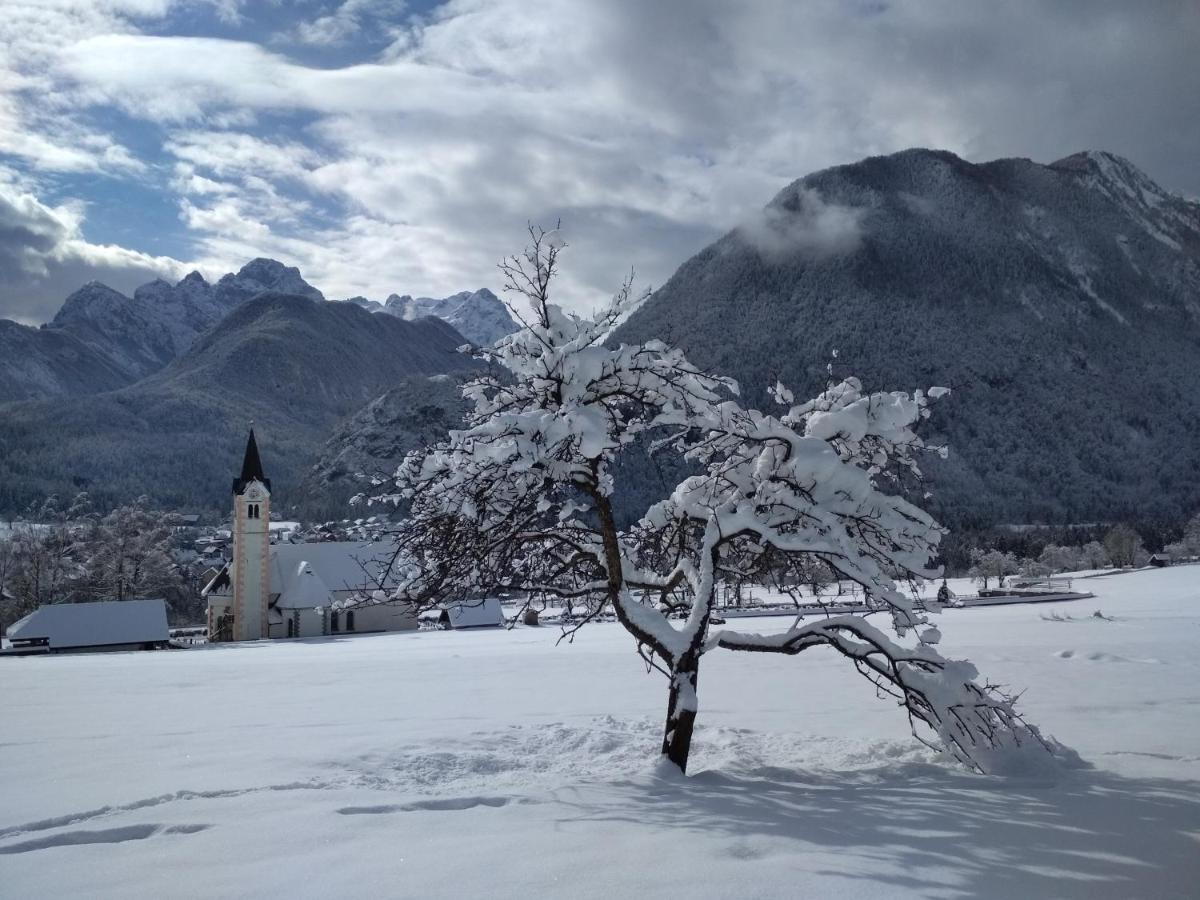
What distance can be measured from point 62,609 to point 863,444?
4953 cm

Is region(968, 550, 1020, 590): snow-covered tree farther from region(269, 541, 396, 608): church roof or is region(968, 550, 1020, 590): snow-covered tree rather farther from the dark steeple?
the dark steeple

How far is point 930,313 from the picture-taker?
190750 millimetres

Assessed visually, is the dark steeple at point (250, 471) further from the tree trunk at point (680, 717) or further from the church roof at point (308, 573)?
the tree trunk at point (680, 717)

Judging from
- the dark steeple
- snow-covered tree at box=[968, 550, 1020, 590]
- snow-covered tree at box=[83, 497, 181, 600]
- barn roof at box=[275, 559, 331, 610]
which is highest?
the dark steeple

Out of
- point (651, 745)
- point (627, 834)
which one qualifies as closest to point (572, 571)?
point (651, 745)

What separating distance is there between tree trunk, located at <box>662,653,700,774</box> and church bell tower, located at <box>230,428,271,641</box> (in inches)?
2089

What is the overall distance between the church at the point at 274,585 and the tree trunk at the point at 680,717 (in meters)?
49.2

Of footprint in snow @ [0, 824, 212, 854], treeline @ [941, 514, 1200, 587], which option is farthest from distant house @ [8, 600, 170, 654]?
treeline @ [941, 514, 1200, 587]

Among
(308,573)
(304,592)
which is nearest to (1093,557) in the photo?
(308,573)

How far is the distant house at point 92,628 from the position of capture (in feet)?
144

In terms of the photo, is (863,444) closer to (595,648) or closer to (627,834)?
(627,834)

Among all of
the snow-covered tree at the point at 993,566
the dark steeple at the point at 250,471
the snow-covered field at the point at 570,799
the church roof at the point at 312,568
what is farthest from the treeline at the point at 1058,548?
the snow-covered field at the point at 570,799

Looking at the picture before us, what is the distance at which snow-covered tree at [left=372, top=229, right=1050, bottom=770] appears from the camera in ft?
27.7

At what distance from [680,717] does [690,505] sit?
8.22 feet
